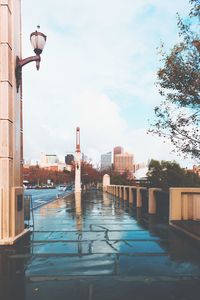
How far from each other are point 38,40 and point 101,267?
6.32 m

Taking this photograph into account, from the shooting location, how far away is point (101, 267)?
272 inches

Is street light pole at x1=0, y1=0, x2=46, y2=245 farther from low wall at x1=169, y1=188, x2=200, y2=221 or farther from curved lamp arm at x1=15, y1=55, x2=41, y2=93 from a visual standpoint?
low wall at x1=169, y1=188, x2=200, y2=221

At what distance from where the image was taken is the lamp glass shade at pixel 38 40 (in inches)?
400

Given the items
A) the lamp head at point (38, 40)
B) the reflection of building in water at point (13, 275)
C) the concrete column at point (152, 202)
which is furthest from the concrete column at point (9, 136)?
the concrete column at point (152, 202)

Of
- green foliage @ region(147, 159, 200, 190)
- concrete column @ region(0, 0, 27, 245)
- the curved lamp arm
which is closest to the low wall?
green foliage @ region(147, 159, 200, 190)

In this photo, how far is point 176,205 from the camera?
13.4 metres

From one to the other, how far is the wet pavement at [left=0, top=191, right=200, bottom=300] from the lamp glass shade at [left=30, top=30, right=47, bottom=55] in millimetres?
5235

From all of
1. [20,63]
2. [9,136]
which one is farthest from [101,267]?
[20,63]

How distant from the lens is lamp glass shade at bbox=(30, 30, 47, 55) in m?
10.2

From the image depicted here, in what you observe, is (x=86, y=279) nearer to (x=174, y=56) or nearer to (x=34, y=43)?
(x=34, y=43)

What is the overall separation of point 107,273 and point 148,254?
79.7 inches

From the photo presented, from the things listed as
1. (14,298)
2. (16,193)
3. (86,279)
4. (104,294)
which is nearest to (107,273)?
(86,279)

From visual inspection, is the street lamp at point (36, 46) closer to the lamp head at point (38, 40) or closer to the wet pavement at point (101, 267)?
the lamp head at point (38, 40)

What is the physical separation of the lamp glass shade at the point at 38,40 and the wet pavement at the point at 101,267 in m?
5.23
